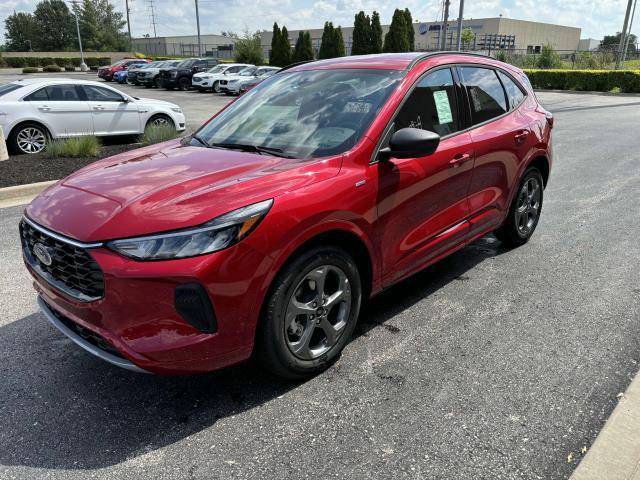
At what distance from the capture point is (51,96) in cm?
1130

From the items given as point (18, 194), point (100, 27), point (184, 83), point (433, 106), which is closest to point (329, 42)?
point (184, 83)

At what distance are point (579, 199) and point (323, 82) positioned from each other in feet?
16.4

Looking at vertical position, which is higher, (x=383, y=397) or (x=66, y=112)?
(x=66, y=112)

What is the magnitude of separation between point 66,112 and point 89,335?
10.1 m

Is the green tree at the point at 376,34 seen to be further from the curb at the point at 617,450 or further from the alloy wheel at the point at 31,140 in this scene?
the curb at the point at 617,450

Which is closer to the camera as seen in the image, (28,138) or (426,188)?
(426,188)

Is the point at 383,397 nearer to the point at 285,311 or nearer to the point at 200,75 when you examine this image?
the point at 285,311

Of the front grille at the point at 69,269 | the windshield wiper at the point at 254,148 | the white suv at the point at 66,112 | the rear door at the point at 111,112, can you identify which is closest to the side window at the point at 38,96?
the white suv at the point at 66,112

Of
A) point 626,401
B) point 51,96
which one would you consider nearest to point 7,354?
point 626,401

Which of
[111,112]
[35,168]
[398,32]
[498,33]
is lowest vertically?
[35,168]

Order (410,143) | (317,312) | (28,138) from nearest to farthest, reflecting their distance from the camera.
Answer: (317,312) < (410,143) < (28,138)

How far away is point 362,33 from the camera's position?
4312 cm

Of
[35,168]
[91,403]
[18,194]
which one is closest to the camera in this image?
[91,403]

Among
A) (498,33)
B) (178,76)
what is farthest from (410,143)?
(498,33)
